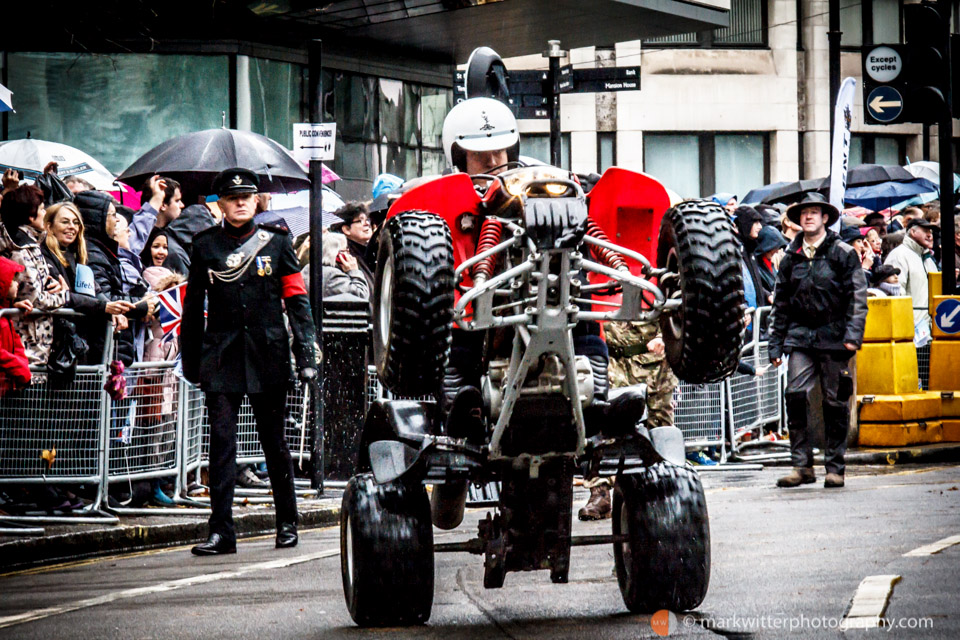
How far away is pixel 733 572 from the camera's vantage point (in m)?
7.82

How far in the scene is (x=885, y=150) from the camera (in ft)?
→ 138

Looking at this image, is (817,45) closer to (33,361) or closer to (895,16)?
(895,16)

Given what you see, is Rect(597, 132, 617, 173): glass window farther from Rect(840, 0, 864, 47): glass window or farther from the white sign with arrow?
the white sign with arrow

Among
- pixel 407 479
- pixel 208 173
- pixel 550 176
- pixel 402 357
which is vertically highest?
pixel 208 173

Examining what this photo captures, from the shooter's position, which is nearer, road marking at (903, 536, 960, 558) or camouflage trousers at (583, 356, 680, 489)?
road marking at (903, 536, 960, 558)

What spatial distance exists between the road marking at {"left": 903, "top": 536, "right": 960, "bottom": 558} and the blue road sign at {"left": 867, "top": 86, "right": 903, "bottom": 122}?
924cm

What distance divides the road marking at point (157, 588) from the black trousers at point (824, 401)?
4640mm

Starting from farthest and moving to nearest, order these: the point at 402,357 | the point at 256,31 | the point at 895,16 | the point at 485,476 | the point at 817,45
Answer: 1. the point at 895,16
2. the point at 817,45
3. the point at 256,31
4. the point at 485,476
5. the point at 402,357

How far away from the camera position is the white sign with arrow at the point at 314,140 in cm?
1209

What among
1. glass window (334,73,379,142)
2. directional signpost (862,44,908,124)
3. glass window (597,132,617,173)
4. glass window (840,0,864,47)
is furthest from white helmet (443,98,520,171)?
glass window (840,0,864,47)

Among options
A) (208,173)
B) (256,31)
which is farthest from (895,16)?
(208,173)

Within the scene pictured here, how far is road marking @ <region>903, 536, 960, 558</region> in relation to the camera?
820cm

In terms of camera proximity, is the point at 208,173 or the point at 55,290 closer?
the point at 55,290

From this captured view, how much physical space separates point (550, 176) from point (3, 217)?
5.06 meters
